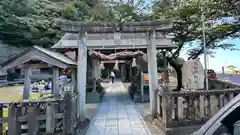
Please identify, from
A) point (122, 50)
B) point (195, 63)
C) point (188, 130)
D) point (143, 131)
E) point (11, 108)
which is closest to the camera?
point (11, 108)

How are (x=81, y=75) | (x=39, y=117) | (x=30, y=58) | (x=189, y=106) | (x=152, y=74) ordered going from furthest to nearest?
(x=152, y=74)
(x=81, y=75)
(x=189, y=106)
(x=30, y=58)
(x=39, y=117)

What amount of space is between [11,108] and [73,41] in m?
3.42

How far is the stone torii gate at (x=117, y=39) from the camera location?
712 cm

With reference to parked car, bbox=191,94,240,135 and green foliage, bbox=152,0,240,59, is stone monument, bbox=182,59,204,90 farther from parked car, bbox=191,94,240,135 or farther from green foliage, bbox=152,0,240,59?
parked car, bbox=191,94,240,135

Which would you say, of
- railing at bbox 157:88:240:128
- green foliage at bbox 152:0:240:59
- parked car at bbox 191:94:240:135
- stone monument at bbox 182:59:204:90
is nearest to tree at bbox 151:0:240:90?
green foliage at bbox 152:0:240:59

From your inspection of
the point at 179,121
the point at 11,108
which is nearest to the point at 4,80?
the point at 11,108

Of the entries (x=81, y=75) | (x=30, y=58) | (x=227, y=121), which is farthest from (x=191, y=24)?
(x=227, y=121)

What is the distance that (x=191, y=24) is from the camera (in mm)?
10602

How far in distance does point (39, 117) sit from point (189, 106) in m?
3.91

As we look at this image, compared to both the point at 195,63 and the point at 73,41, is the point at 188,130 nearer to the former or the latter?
the point at 195,63

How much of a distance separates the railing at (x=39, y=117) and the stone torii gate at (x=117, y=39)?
184 centimetres

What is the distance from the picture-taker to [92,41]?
7.32m

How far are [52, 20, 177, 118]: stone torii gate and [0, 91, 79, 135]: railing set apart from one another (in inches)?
72.5

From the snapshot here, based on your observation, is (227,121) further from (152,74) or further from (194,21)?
(194,21)
